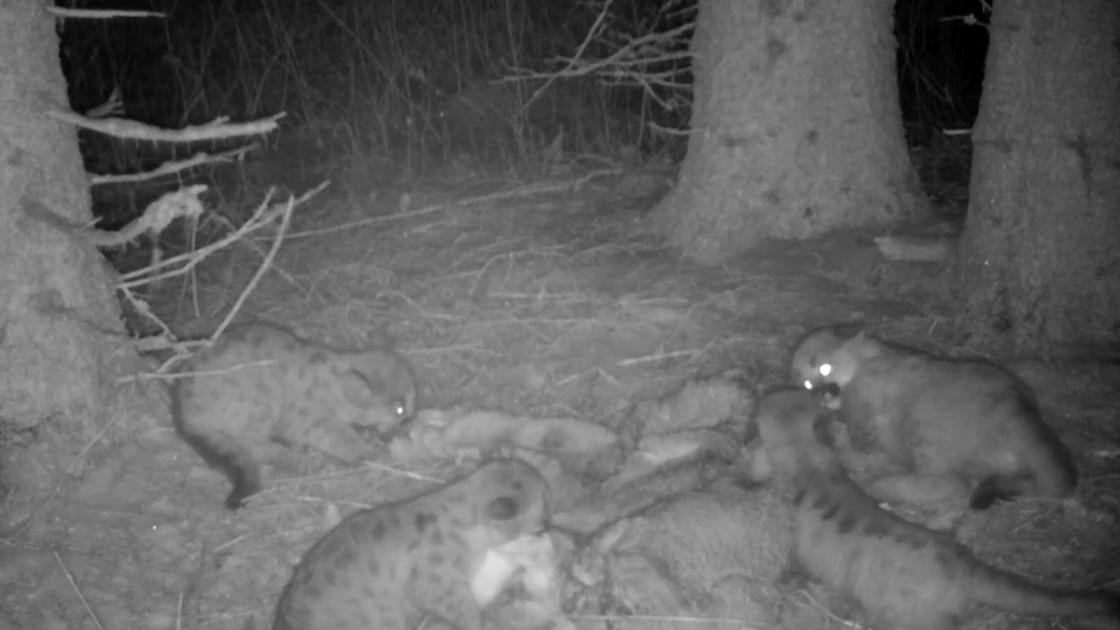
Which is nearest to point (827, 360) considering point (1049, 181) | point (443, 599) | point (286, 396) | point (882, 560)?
point (1049, 181)

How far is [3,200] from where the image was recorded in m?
4.73

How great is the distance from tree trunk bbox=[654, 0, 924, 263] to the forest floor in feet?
0.83

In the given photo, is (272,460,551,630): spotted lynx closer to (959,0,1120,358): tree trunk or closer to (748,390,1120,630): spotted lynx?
(748,390,1120,630): spotted lynx

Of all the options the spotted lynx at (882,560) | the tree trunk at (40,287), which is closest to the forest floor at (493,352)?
the spotted lynx at (882,560)

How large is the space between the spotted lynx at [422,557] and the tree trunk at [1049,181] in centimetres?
249

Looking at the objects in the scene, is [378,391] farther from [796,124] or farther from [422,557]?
[796,124]

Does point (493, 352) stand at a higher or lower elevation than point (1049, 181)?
lower

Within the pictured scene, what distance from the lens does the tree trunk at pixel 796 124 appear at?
667 centimetres

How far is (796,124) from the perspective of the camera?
6.73 m

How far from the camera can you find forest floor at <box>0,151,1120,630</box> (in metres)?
4.12

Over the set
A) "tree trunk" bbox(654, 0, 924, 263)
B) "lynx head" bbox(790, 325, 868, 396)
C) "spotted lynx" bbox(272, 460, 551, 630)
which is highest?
"tree trunk" bbox(654, 0, 924, 263)

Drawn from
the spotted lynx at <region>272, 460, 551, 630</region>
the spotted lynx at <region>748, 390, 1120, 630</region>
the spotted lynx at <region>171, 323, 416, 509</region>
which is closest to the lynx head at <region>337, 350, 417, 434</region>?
the spotted lynx at <region>171, 323, 416, 509</region>

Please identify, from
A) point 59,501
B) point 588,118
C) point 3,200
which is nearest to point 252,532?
point 59,501

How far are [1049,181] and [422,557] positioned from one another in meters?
3.30
